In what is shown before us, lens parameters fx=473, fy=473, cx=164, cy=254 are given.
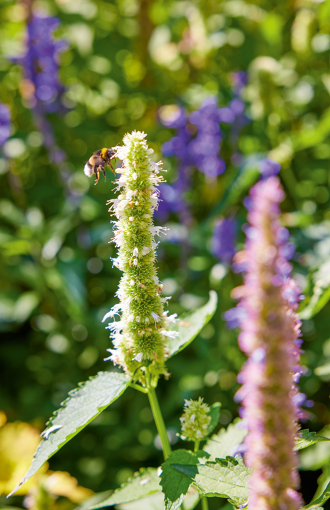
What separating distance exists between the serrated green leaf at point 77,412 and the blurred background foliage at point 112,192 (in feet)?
4.68

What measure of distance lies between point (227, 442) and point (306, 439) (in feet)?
1.14

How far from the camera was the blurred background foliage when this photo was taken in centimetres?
287

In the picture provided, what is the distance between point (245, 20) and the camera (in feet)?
12.7

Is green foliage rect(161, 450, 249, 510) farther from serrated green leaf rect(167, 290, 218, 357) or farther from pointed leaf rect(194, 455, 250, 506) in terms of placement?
serrated green leaf rect(167, 290, 218, 357)

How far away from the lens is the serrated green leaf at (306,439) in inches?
43.4

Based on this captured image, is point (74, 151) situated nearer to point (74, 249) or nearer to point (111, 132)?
point (111, 132)

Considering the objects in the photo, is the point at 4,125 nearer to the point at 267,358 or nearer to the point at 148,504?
the point at 148,504

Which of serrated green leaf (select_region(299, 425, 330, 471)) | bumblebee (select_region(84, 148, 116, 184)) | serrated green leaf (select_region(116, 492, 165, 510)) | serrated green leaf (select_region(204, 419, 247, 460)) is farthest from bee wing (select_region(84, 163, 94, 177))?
serrated green leaf (select_region(299, 425, 330, 471))

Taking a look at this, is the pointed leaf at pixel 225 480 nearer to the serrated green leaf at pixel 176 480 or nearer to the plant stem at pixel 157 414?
the serrated green leaf at pixel 176 480

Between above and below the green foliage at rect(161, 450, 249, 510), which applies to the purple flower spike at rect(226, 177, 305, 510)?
above

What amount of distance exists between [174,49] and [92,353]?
2.60 metres

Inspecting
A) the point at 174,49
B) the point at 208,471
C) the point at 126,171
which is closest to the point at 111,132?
the point at 174,49

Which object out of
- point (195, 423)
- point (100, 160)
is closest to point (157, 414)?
point (195, 423)

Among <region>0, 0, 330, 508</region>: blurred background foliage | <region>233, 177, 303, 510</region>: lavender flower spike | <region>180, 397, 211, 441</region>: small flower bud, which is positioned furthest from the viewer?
<region>0, 0, 330, 508</region>: blurred background foliage
